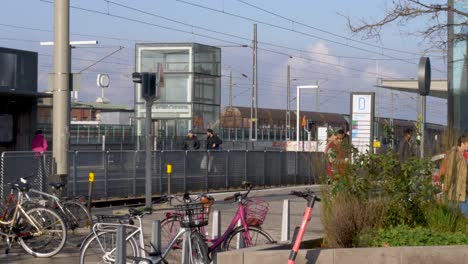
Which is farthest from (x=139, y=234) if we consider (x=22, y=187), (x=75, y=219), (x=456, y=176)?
(x=456, y=176)

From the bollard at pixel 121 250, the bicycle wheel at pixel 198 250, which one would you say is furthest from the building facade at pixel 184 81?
the bollard at pixel 121 250

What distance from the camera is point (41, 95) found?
2672 centimetres

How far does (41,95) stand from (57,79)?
11.8 metres

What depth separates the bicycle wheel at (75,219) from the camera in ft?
42.4

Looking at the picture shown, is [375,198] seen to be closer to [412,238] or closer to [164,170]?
[412,238]

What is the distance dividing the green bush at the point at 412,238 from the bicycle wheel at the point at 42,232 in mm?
4499

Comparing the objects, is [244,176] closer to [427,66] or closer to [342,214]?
[427,66]

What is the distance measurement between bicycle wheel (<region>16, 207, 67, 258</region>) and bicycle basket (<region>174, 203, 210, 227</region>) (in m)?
3.11

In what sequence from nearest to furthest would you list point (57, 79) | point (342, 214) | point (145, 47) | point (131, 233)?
point (131, 233), point (342, 214), point (57, 79), point (145, 47)

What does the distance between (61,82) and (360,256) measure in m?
7.54

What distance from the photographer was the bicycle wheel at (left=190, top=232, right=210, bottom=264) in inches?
374

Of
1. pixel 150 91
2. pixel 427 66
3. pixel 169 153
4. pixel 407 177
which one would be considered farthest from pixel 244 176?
pixel 407 177

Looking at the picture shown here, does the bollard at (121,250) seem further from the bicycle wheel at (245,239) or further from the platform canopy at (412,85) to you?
the platform canopy at (412,85)

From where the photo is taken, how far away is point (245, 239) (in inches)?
412
